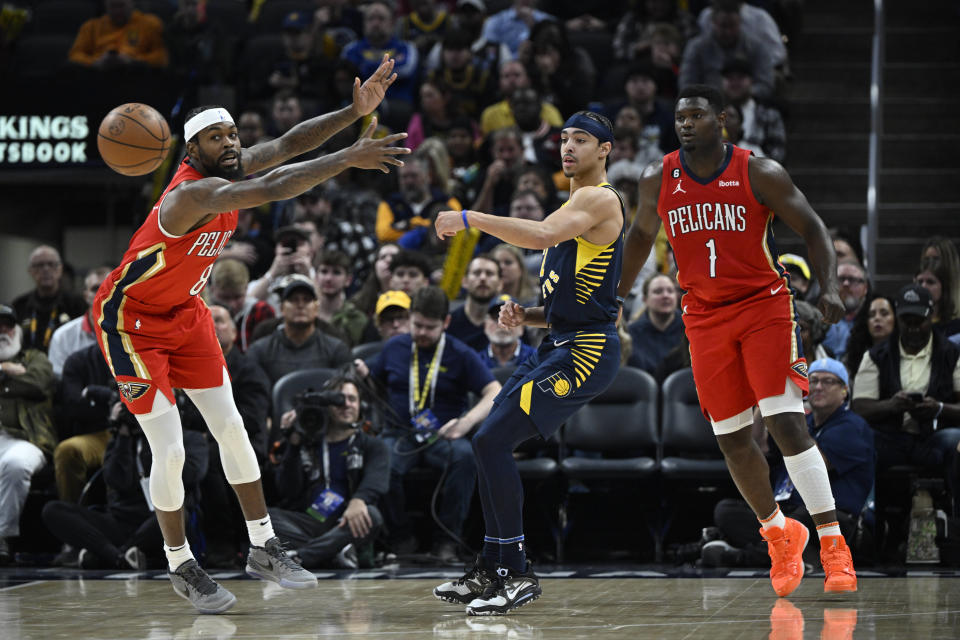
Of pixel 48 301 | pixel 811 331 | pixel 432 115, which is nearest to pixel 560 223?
pixel 811 331

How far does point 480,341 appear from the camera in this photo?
8.62 m

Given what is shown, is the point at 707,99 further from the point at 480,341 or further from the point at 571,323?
the point at 480,341

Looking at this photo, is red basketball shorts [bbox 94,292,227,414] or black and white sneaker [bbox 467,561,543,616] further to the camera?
red basketball shorts [bbox 94,292,227,414]

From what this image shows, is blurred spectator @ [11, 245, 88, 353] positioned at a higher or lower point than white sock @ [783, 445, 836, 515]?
higher

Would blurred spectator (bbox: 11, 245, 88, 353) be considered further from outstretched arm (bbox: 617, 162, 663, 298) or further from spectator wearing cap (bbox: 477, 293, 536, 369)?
outstretched arm (bbox: 617, 162, 663, 298)

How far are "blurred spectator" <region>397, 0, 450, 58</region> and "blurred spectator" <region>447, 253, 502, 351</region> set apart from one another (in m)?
4.69

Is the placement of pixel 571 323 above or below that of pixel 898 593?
above

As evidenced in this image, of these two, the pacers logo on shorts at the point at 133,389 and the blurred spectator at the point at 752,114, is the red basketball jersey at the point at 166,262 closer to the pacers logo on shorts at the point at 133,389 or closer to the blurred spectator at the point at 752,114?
the pacers logo on shorts at the point at 133,389

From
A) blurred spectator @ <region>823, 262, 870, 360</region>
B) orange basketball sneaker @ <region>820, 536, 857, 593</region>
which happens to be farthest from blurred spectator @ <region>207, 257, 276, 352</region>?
orange basketball sneaker @ <region>820, 536, 857, 593</region>

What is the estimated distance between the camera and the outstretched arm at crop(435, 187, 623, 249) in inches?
192

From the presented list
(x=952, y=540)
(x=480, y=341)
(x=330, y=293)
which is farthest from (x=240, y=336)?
(x=952, y=540)

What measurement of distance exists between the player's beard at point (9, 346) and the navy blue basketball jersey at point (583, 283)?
4532 mm

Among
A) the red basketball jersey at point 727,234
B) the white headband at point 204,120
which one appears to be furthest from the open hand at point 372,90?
the red basketball jersey at point 727,234

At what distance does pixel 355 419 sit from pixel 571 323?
254 cm
